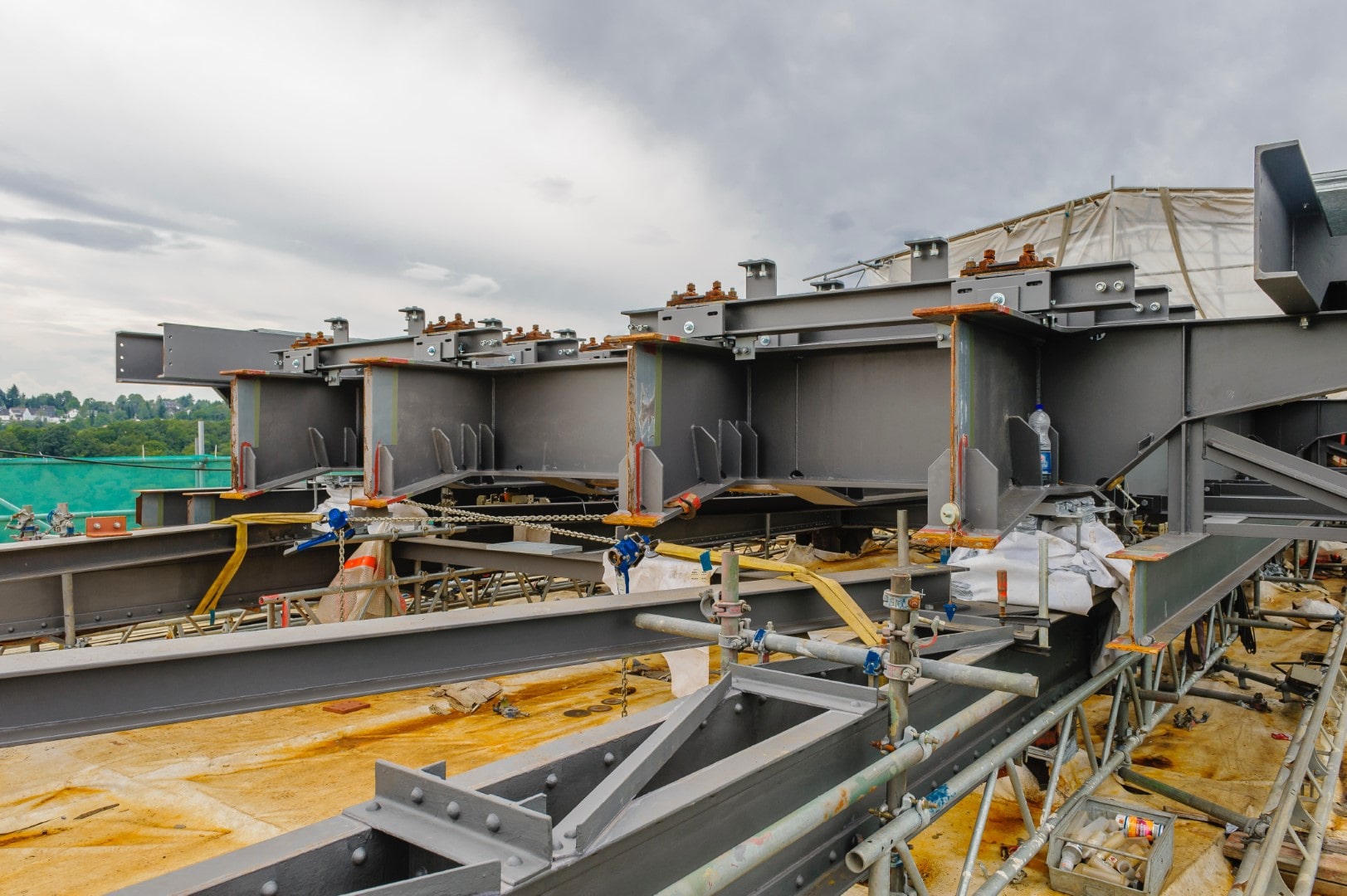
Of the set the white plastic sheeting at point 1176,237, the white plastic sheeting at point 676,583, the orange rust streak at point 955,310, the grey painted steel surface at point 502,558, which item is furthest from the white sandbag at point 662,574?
the white plastic sheeting at point 1176,237

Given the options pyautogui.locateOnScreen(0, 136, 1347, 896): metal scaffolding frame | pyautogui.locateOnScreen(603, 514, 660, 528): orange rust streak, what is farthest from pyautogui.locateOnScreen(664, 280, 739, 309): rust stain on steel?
pyautogui.locateOnScreen(603, 514, 660, 528): orange rust streak

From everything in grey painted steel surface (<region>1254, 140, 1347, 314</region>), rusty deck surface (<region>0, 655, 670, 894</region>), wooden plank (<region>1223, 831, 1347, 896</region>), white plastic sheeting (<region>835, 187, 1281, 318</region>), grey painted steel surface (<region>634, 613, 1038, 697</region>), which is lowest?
wooden plank (<region>1223, 831, 1347, 896</region>)

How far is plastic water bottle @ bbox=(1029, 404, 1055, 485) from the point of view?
545cm

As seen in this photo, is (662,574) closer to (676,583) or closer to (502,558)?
(676,583)

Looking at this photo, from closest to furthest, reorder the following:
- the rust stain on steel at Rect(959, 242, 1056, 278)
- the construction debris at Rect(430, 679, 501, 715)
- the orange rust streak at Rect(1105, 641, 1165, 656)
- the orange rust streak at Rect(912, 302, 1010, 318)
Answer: the orange rust streak at Rect(1105, 641, 1165, 656)
the orange rust streak at Rect(912, 302, 1010, 318)
the rust stain on steel at Rect(959, 242, 1056, 278)
the construction debris at Rect(430, 679, 501, 715)

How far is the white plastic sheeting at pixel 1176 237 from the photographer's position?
63.8 ft

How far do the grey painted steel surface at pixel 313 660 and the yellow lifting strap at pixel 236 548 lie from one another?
4377 mm

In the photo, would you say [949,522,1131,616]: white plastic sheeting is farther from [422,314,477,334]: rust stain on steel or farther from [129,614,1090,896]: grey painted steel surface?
[422,314,477,334]: rust stain on steel

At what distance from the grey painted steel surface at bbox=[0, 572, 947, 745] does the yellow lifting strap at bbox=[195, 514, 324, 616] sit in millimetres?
4377

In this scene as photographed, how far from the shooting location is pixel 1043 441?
5.54 meters

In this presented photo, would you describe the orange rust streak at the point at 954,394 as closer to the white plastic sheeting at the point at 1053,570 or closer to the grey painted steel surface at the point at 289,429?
the white plastic sheeting at the point at 1053,570

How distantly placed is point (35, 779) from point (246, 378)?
4.65m

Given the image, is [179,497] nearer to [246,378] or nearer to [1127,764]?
[246,378]

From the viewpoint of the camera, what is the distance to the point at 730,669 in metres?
3.10
